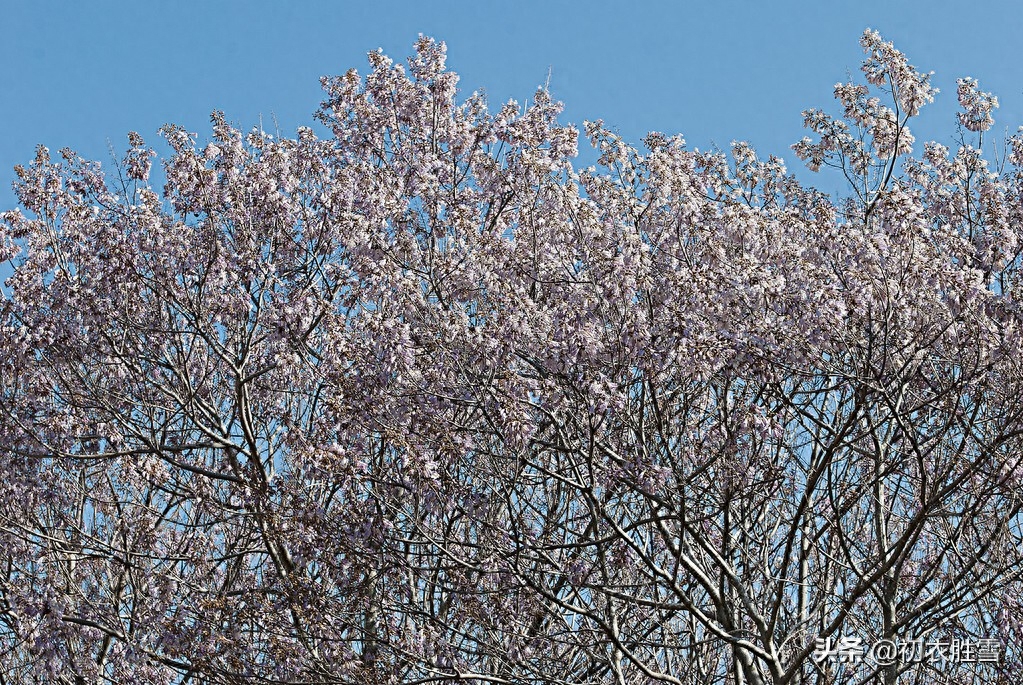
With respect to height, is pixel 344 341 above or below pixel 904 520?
above

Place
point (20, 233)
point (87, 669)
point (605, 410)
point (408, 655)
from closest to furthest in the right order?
point (605, 410) → point (408, 655) → point (87, 669) → point (20, 233)

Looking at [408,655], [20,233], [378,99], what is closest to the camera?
[408,655]

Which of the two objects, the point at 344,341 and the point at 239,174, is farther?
the point at 239,174

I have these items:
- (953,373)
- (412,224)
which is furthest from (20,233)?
(953,373)

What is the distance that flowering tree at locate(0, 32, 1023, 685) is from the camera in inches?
387

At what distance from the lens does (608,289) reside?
32.8ft

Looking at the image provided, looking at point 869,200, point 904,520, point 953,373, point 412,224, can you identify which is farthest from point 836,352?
point 412,224

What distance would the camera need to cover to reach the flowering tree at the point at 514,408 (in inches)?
387

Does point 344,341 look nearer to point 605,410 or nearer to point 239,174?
point 605,410

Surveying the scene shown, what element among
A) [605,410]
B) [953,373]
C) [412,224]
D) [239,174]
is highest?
[239,174]

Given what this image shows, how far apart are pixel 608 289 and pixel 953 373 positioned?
10.4 feet

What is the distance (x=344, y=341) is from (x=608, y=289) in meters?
2.47

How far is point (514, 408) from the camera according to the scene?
927 centimetres

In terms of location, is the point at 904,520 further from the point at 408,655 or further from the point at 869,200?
the point at 408,655
